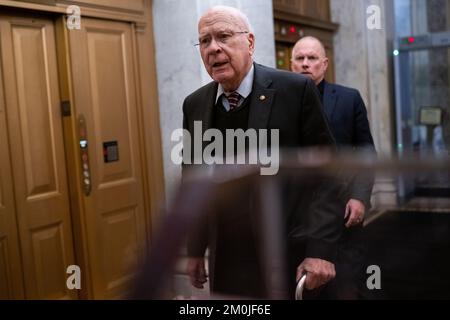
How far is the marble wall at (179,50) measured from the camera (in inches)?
176

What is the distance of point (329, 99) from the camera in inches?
132

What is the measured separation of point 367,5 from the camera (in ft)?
26.0

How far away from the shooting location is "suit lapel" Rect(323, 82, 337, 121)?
3.31 meters

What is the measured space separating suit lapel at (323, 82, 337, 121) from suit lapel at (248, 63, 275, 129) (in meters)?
1.04

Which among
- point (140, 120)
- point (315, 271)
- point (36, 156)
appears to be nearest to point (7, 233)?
point (36, 156)

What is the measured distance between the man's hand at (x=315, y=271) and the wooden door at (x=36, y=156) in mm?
2497

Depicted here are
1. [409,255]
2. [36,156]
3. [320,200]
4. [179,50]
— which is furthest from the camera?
[179,50]

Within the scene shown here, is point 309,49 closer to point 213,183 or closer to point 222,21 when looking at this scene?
point 222,21

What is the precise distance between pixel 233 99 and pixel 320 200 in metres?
1.16

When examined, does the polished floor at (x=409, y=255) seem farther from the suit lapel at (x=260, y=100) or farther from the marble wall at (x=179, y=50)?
the marble wall at (x=179, y=50)

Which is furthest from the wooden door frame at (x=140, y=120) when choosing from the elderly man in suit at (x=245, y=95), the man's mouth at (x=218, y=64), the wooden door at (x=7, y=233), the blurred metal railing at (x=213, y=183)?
the blurred metal railing at (x=213, y=183)

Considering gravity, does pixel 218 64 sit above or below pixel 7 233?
above
